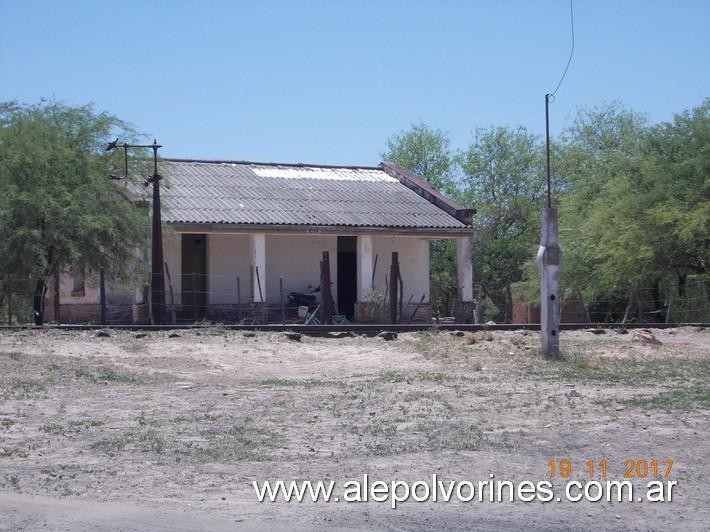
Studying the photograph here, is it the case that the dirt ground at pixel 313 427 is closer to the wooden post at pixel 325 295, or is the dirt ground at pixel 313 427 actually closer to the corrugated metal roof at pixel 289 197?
the wooden post at pixel 325 295

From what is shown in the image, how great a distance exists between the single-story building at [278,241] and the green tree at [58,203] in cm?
195

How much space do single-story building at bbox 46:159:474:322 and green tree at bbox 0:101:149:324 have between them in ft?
6.40

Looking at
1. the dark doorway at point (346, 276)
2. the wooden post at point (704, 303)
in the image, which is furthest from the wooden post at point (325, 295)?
the wooden post at point (704, 303)

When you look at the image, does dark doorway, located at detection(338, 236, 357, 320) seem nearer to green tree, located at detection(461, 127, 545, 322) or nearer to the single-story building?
the single-story building

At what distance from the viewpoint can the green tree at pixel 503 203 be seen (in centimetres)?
4191

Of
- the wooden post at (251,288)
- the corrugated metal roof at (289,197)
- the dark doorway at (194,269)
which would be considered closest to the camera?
the wooden post at (251,288)

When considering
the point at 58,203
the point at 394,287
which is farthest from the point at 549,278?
the point at 58,203

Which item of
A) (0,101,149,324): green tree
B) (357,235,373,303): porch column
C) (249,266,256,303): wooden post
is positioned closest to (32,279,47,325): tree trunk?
(0,101,149,324): green tree

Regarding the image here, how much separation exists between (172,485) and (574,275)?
2571 cm

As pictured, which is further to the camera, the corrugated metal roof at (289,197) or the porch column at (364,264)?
the porch column at (364,264)

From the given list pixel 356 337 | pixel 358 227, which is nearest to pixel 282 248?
pixel 358 227

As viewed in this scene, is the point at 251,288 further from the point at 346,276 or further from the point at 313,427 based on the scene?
the point at 313,427

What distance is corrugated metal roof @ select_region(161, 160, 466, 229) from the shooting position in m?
28.9

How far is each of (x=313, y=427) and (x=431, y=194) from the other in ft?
77.6
